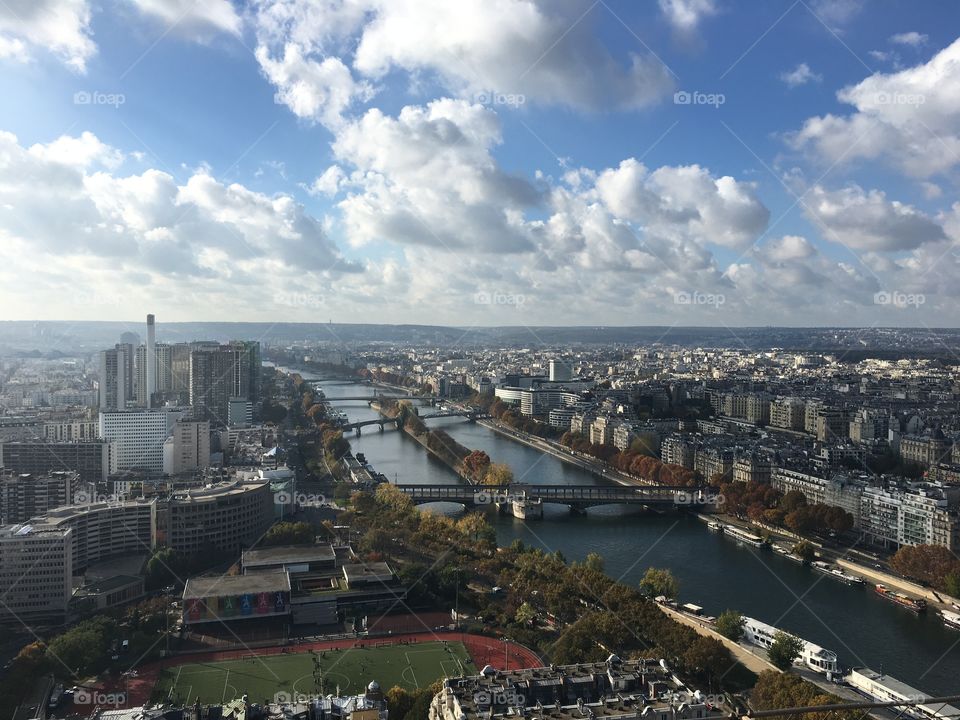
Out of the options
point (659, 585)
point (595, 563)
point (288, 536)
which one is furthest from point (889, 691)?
point (288, 536)

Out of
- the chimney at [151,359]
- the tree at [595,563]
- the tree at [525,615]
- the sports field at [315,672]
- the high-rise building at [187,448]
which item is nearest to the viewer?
the sports field at [315,672]

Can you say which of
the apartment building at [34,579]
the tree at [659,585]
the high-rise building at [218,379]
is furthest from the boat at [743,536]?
the high-rise building at [218,379]

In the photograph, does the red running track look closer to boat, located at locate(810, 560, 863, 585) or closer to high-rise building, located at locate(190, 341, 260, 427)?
boat, located at locate(810, 560, 863, 585)

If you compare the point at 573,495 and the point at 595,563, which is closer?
the point at 595,563

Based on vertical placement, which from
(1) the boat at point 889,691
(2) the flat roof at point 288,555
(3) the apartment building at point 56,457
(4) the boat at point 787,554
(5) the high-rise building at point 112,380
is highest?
(5) the high-rise building at point 112,380

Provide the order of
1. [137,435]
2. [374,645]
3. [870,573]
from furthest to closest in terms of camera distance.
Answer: [137,435], [870,573], [374,645]

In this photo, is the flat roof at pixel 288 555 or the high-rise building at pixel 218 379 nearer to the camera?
the flat roof at pixel 288 555

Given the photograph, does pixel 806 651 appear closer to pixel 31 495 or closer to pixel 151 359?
pixel 31 495

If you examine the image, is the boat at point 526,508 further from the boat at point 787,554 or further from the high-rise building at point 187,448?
the high-rise building at point 187,448
